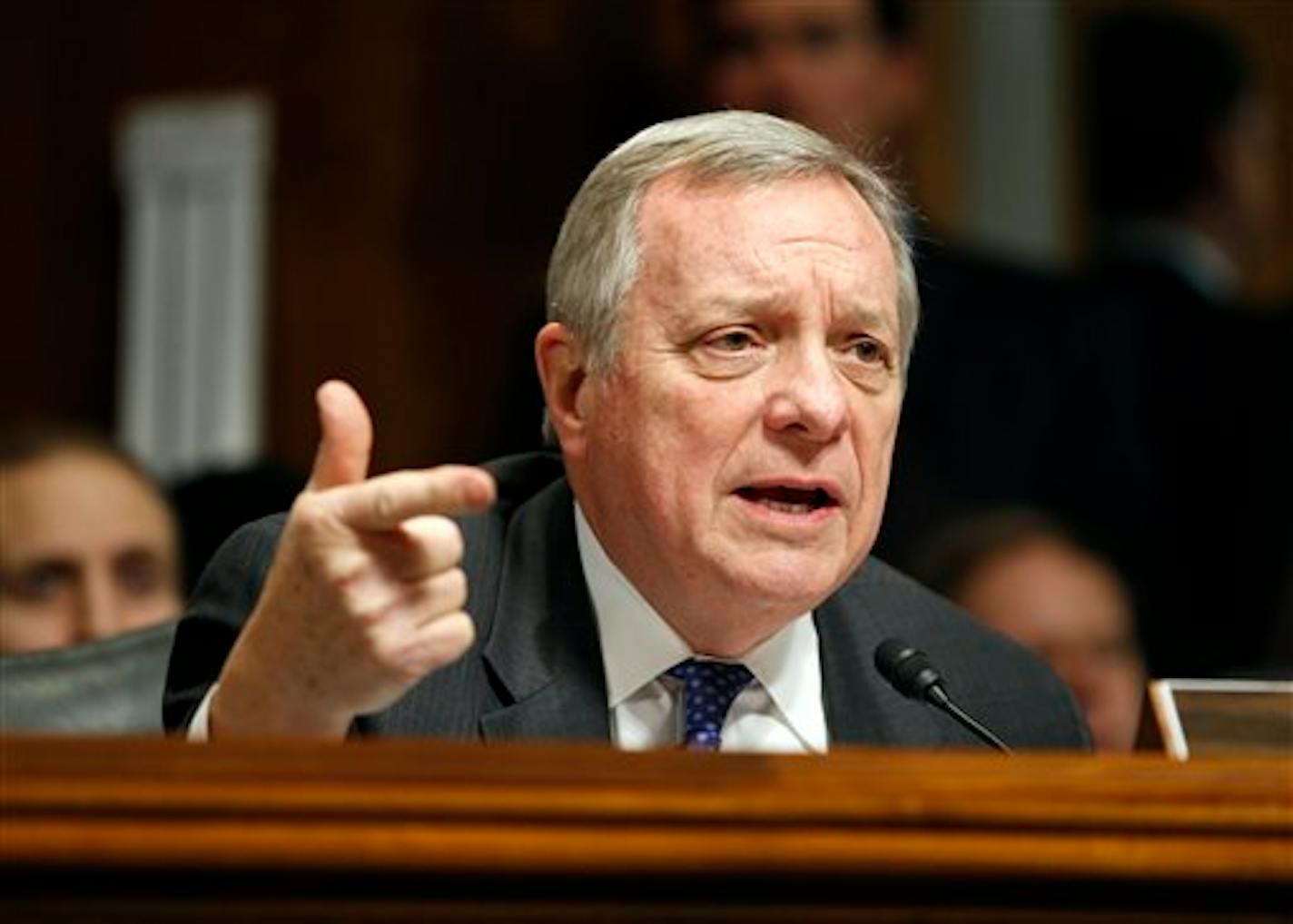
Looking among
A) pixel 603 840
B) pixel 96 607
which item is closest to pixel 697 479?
pixel 603 840

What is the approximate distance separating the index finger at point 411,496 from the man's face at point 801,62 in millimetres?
2445

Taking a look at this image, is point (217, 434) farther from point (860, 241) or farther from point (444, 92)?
point (860, 241)

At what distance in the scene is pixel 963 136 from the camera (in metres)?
5.78

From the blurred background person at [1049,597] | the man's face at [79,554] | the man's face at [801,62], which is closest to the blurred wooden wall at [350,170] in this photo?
the man's face at [801,62]

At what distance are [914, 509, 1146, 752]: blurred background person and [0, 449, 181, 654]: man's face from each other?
40.9 inches

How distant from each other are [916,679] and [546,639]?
0.36 metres

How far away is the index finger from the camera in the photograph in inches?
81.8

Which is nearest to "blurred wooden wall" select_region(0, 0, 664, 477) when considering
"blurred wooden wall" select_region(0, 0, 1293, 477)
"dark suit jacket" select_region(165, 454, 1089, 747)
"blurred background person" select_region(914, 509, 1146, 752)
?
"blurred wooden wall" select_region(0, 0, 1293, 477)

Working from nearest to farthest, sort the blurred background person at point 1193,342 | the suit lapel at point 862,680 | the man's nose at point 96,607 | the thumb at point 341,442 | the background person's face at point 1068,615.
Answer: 1. the thumb at point 341,442
2. the suit lapel at point 862,680
3. the man's nose at point 96,607
4. the background person's face at point 1068,615
5. the blurred background person at point 1193,342

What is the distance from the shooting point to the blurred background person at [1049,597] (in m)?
4.12

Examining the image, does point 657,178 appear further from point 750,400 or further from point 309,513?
point 309,513

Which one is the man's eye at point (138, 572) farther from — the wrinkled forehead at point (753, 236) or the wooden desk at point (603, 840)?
the wooden desk at point (603, 840)

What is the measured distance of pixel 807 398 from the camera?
8.63 feet

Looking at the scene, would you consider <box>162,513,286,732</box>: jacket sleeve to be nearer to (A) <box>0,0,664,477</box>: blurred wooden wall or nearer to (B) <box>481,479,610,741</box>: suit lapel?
(B) <box>481,479,610,741</box>: suit lapel
